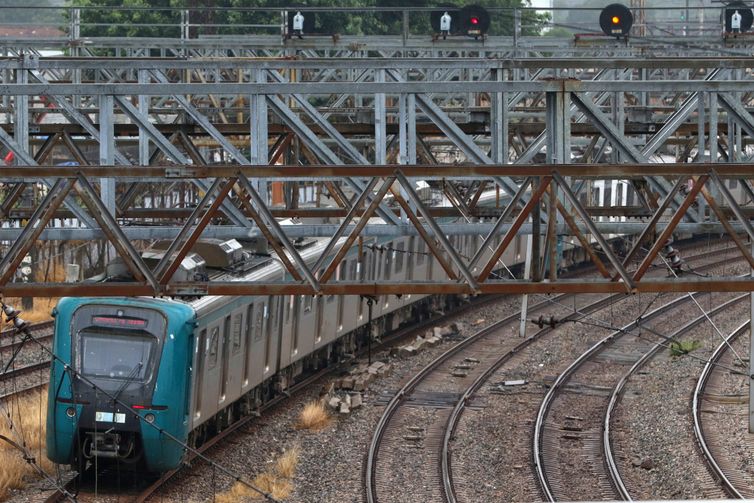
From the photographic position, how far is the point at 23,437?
17.5 metres

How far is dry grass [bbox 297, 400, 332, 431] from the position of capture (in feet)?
63.4

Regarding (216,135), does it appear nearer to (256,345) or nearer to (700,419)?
(256,345)

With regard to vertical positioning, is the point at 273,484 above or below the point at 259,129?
below

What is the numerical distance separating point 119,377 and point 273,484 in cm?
227

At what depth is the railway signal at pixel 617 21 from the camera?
92.4ft

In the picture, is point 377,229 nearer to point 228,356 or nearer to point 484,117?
point 484,117

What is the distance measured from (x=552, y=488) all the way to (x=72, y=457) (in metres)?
5.55

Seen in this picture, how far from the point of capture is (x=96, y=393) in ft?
50.5

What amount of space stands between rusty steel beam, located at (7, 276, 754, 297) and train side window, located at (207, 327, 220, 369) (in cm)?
643

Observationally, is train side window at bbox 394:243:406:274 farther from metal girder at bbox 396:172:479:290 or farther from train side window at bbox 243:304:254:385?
metal girder at bbox 396:172:479:290

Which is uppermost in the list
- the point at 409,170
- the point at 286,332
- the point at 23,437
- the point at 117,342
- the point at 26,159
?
the point at 409,170

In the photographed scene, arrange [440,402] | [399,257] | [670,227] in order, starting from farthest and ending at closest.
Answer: [399,257] < [440,402] < [670,227]

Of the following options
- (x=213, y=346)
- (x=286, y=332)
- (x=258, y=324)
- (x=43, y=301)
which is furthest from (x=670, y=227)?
(x=43, y=301)

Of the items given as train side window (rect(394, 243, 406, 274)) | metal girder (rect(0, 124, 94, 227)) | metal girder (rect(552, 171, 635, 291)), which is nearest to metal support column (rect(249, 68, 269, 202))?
metal girder (rect(0, 124, 94, 227))
